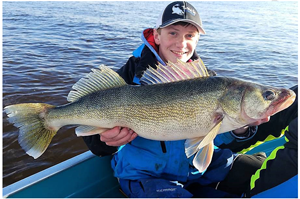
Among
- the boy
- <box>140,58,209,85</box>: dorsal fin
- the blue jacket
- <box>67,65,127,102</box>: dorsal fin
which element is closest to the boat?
the boy

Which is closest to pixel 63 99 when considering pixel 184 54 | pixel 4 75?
pixel 4 75

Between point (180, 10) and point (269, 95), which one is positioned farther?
point (180, 10)

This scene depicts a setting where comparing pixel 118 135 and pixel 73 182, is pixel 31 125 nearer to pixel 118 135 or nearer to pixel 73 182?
pixel 118 135

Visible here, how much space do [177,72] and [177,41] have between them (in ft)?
2.70

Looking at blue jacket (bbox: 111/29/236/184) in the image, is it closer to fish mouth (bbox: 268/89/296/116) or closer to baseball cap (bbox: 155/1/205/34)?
baseball cap (bbox: 155/1/205/34)

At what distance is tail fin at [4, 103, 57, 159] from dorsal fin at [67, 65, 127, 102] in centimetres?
29

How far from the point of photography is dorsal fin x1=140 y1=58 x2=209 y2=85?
84.4 inches

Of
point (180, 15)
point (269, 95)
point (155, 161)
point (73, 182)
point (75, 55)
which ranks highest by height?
point (180, 15)

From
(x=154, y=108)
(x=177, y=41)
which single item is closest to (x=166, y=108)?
(x=154, y=108)

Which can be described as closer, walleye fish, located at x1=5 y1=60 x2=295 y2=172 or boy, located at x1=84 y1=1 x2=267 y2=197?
walleye fish, located at x1=5 y1=60 x2=295 y2=172

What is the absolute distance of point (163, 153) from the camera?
8.55 feet

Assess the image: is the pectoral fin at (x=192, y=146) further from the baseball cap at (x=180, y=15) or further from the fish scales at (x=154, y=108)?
the baseball cap at (x=180, y=15)

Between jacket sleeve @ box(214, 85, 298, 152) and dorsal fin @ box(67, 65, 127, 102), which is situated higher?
dorsal fin @ box(67, 65, 127, 102)

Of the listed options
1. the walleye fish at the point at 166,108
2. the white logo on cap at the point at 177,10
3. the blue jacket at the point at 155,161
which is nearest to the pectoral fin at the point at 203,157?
the walleye fish at the point at 166,108
